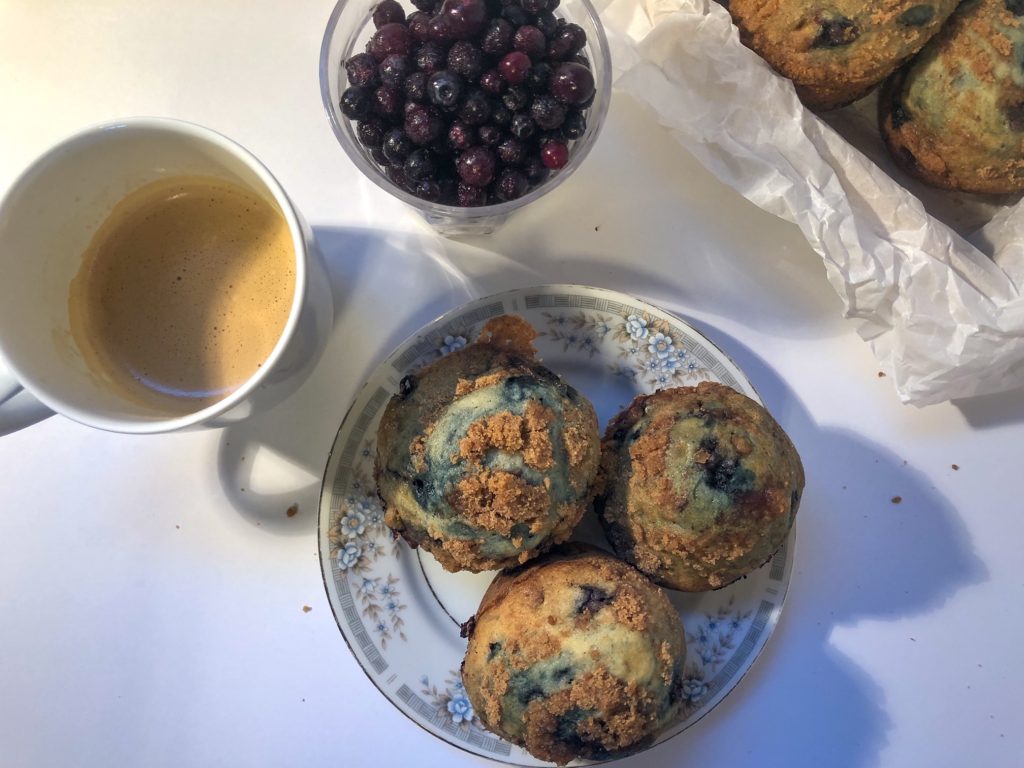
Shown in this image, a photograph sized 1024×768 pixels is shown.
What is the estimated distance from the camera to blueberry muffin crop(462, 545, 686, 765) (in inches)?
31.5

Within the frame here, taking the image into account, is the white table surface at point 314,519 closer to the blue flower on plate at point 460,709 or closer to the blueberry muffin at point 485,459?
the blue flower on plate at point 460,709

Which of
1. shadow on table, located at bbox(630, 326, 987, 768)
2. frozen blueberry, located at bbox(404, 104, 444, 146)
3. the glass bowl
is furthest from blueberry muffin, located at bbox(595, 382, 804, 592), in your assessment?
frozen blueberry, located at bbox(404, 104, 444, 146)

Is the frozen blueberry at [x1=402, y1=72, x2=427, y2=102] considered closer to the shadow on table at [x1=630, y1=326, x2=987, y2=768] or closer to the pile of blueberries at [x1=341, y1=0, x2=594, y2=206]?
the pile of blueberries at [x1=341, y1=0, x2=594, y2=206]

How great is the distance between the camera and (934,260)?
1.00 m

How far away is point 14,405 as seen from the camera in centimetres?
77

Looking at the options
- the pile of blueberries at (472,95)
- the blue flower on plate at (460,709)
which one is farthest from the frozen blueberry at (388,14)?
the blue flower on plate at (460,709)

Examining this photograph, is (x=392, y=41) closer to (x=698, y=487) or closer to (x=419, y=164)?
(x=419, y=164)

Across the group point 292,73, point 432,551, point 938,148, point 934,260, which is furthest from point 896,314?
point 292,73

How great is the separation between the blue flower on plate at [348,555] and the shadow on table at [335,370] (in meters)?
0.11

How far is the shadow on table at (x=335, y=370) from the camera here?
107 cm

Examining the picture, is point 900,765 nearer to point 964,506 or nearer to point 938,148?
point 964,506

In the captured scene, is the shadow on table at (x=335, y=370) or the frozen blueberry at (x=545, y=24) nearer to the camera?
the frozen blueberry at (x=545, y=24)

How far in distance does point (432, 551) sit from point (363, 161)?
0.48m

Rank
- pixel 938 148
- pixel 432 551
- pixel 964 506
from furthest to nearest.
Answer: pixel 964 506 → pixel 938 148 → pixel 432 551
